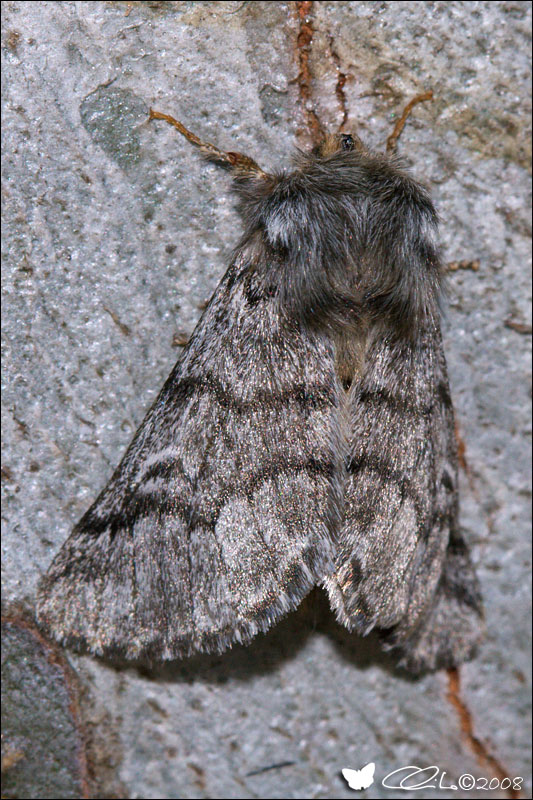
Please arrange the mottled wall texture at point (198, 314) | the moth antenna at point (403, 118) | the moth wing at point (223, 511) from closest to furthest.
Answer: the moth wing at point (223, 511) < the mottled wall texture at point (198, 314) < the moth antenna at point (403, 118)

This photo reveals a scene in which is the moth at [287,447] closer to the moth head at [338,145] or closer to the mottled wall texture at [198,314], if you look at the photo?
the moth head at [338,145]

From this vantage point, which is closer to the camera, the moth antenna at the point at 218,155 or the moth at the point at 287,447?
the moth at the point at 287,447

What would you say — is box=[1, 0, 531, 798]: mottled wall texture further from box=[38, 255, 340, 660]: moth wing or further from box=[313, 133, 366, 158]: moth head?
box=[38, 255, 340, 660]: moth wing

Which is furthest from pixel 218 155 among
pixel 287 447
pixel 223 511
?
pixel 223 511

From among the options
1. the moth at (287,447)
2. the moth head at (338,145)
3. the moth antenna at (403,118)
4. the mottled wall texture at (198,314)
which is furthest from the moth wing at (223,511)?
the moth antenna at (403,118)

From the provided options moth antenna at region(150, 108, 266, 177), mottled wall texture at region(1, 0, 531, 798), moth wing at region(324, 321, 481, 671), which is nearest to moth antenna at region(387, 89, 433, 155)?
mottled wall texture at region(1, 0, 531, 798)
